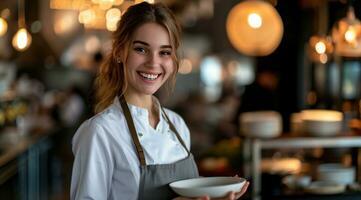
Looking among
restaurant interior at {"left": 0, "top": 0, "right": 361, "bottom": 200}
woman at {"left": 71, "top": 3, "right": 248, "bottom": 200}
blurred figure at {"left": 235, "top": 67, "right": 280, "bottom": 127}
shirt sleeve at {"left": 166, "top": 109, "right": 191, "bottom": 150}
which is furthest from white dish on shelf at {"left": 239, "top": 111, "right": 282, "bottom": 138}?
blurred figure at {"left": 235, "top": 67, "right": 280, "bottom": 127}

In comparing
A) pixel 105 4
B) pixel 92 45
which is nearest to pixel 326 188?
pixel 105 4

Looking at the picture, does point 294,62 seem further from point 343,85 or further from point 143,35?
point 143,35

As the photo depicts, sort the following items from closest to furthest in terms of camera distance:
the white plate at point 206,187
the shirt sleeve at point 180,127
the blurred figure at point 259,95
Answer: the white plate at point 206,187 < the shirt sleeve at point 180,127 < the blurred figure at point 259,95

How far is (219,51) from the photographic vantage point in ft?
40.7

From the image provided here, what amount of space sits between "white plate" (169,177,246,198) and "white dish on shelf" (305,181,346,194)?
6.89 feet

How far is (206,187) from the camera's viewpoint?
1.64 m

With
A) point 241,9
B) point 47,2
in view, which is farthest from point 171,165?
point 47,2

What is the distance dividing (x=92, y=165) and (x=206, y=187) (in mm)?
338

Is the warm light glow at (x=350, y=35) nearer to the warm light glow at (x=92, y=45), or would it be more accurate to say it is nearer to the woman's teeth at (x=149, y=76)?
the woman's teeth at (x=149, y=76)

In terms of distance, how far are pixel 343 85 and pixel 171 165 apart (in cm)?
491

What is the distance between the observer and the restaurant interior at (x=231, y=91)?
3.85 metres

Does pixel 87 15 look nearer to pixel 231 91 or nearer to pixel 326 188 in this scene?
pixel 326 188

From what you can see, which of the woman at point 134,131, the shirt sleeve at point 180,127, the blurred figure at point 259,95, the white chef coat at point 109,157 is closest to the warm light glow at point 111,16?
the blurred figure at point 259,95

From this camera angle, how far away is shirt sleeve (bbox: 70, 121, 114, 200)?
165 cm
